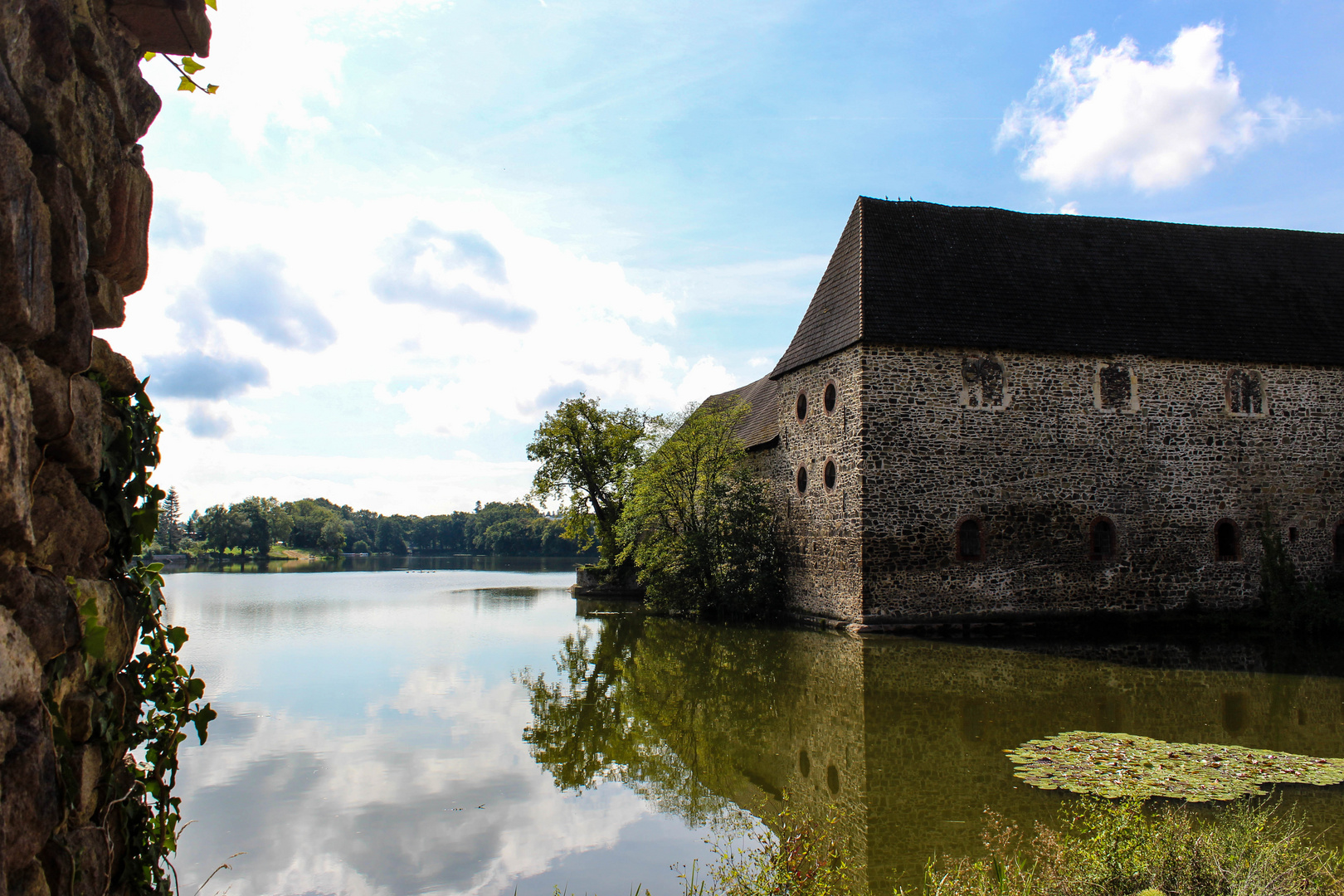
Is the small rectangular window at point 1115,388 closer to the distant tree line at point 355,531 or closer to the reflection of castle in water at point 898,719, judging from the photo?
the reflection of castle in water at point 898,719

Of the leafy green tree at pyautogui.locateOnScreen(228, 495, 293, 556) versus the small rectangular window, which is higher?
the small rectangular window

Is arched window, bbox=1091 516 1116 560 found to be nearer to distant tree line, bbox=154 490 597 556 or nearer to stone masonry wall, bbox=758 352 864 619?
stone masonry wall, bbox=758 352 864 619

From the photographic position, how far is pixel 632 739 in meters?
9.10

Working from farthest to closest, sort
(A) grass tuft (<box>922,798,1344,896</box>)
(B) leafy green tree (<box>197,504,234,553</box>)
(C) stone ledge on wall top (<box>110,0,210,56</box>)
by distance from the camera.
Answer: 1. (B) leafy green tree (<box>197,504,234,553</box>)
2. (A) grass tuft (<box>922,798,1344,896</box>)
3. (C) stone ledge on wall top (<box>110,0,210,56</box>)

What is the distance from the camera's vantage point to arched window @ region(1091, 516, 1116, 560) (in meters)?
18.3

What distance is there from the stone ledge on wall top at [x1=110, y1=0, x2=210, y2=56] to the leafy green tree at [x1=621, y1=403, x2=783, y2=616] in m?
17.9

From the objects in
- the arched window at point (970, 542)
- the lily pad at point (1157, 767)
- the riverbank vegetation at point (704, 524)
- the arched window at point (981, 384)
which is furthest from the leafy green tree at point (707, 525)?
the lily pad at point (1157, 767)

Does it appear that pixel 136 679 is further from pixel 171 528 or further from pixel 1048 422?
pixel 171 528

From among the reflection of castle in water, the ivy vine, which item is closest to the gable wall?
the reflection of castle in water

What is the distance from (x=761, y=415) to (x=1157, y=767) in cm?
1821

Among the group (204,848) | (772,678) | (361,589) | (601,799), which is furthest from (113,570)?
(361,589)

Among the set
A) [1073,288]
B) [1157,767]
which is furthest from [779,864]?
[1073,288]

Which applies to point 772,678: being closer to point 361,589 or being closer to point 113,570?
point 113,570

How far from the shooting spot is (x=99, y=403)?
9.33 feet
